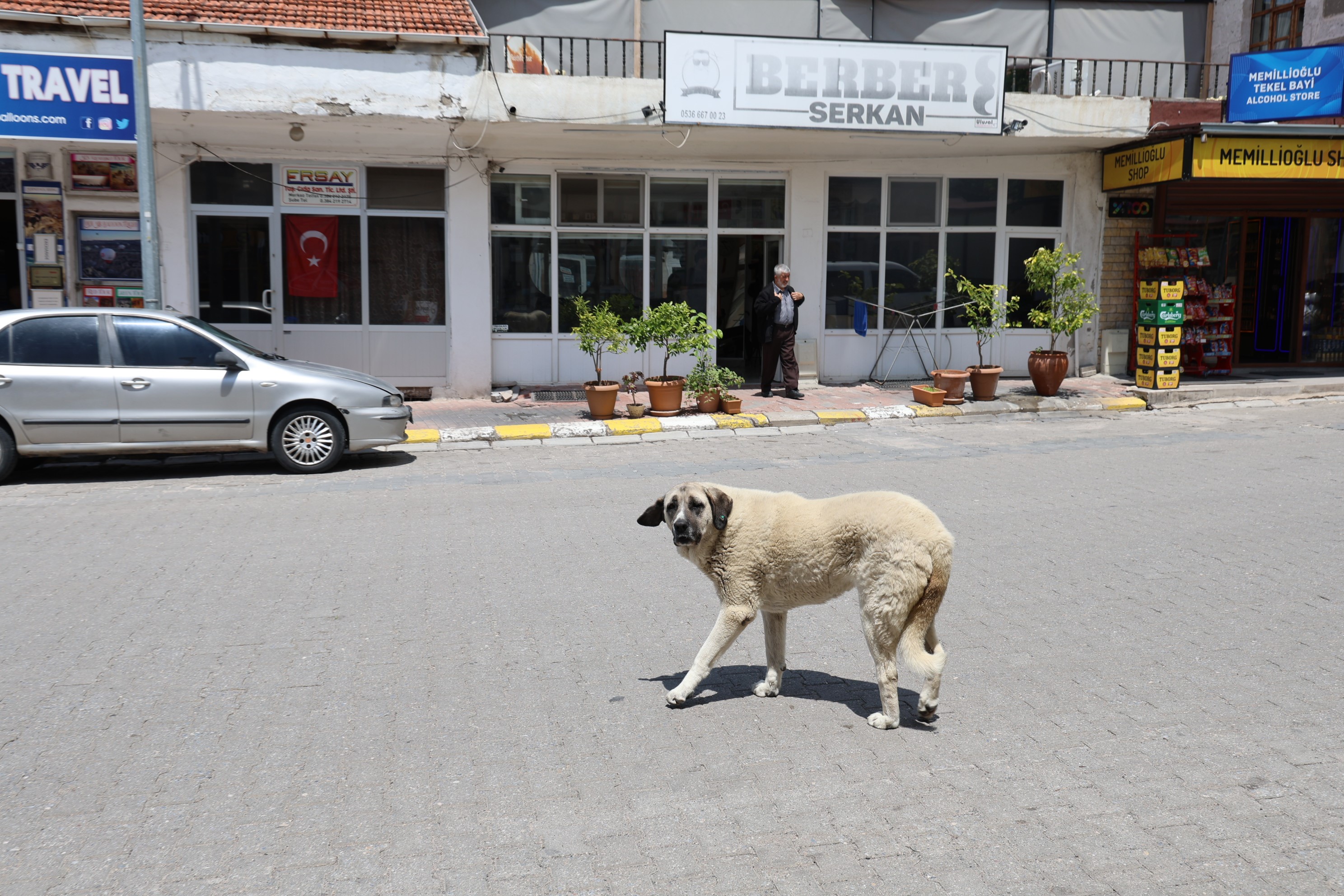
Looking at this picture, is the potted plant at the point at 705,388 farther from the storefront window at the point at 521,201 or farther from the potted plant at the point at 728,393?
the storefront window at the point at 521,201

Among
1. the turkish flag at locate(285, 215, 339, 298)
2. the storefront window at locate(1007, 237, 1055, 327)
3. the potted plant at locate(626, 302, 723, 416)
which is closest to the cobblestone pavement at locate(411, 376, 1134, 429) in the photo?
the potted plant at locate(626, 302, 723, 416)

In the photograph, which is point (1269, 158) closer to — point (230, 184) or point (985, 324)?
point (985, 324)

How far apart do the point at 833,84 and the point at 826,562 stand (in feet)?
37.5

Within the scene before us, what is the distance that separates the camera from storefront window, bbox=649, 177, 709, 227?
1669 cm

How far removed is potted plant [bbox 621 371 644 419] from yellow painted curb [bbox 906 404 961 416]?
380 centimetres

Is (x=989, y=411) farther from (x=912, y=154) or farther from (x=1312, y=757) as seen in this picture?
(x=1312, y=757)

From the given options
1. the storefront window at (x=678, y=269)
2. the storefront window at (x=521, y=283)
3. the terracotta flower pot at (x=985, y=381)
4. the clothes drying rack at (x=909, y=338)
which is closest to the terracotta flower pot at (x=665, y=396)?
the storefront window at (x=678, y=269)

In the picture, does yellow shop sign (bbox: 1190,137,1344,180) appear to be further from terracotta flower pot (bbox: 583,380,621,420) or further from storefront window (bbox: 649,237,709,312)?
terracotta flower pot (bbox: 583,380,621,420)

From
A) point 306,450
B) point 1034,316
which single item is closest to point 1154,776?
point 306,450

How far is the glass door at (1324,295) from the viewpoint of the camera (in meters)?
18.3

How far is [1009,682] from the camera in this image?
5207 mm

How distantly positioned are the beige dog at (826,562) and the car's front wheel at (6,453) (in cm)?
827

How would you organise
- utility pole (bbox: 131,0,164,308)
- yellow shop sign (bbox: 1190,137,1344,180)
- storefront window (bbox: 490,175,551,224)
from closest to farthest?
utility pole (bbox: 131,0,164,308) → yellow shop sign (bbox: 1190,137,1344,180) → storefront window (bbox: 490,175,551,224)

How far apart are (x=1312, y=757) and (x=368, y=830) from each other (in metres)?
→ 3.72
